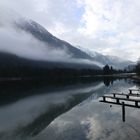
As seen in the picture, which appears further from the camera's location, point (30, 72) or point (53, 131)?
point (30, 72)

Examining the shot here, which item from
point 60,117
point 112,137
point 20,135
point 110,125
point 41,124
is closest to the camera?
point 112,137

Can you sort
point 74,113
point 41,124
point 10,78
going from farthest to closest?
point 10,78
point 74,113
point 41,124

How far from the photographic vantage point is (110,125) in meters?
26.1

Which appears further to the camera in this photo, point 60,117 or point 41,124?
point 60,117

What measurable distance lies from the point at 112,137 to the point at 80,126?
211 inches

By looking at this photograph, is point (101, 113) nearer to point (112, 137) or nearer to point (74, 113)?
point (74, 113)

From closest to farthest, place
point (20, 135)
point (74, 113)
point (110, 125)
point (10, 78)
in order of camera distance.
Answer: point (20, 135), point (110, 125), point (74, 113), point (10, 78)

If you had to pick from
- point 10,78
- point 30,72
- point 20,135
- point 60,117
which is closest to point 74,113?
point 60,117

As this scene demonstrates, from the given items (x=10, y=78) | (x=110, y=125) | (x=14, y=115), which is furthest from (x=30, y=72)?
(x=110, y=125)

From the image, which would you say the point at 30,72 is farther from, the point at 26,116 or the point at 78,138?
the point at 78,138

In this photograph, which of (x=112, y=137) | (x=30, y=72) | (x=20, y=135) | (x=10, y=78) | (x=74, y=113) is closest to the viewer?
(x=112, y=137)

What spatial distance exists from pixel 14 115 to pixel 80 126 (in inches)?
516

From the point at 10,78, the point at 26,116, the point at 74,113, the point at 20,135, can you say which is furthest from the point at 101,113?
the point at 10,78

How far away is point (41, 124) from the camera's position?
93.5 ft
